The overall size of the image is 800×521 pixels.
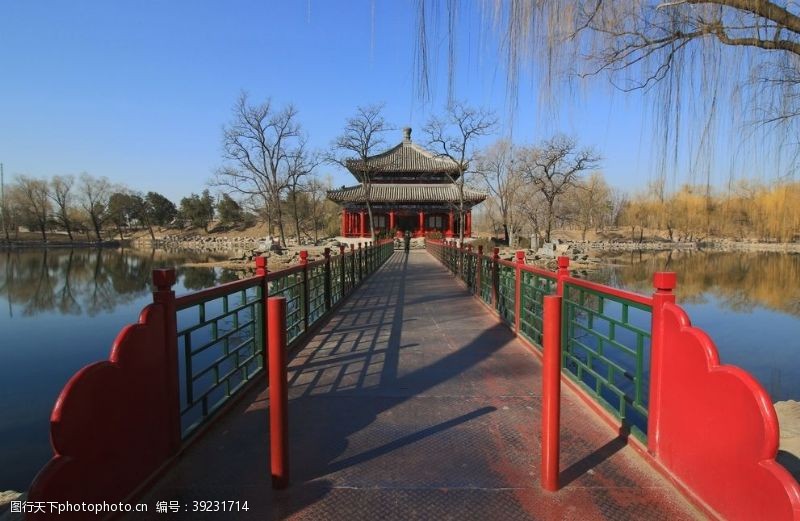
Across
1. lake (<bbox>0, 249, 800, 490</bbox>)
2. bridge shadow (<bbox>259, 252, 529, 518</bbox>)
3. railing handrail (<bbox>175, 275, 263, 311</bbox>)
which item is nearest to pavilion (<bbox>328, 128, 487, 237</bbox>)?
lake (<bbox>0, 249, 800, 490</bbox>)

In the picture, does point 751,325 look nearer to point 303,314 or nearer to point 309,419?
point 303,314

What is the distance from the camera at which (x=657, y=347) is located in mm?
2514

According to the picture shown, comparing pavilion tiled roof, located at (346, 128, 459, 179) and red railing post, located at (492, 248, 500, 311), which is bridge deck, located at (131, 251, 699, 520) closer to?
red railing post, located at (492, 248, 500, 311)

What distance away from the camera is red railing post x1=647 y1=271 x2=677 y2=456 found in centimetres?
248

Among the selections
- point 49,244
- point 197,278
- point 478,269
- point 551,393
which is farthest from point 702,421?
point 49,244

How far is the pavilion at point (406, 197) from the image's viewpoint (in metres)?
37.7

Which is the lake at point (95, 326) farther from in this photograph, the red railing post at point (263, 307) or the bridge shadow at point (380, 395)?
the bridge shadow at point (380, 395)

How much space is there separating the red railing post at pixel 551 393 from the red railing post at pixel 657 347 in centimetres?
60

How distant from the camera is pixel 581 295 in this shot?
13.0ft

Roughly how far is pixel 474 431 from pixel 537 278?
269cm

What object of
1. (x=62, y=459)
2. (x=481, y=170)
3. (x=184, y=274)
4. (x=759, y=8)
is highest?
(x=481, y=170)

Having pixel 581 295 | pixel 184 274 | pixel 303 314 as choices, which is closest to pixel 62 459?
pixel 581 295

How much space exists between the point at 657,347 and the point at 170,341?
2609 millimetres

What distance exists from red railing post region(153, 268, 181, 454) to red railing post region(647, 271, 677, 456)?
101 inches
